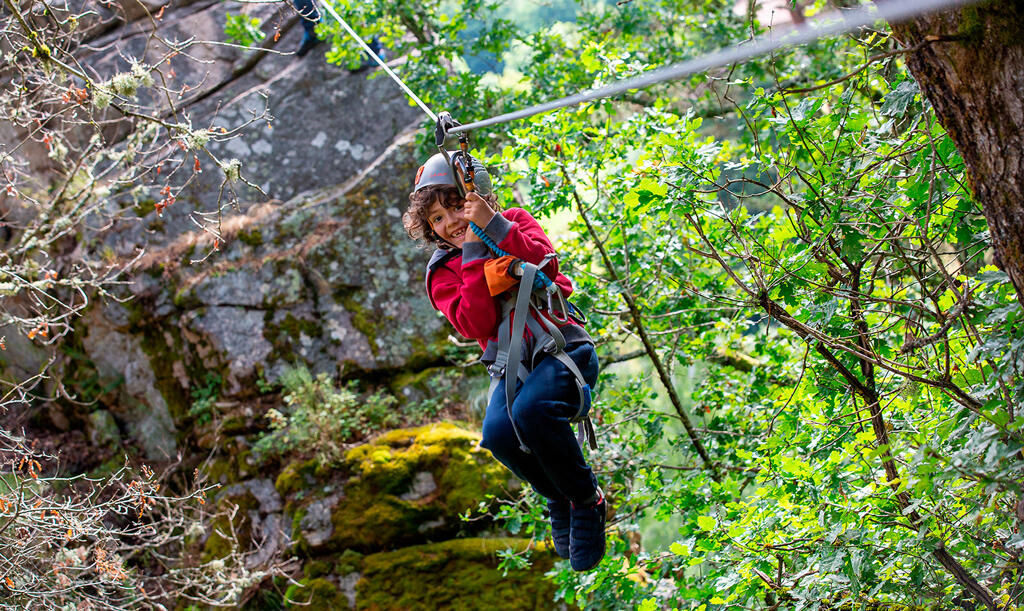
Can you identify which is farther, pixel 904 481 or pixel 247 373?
pixel 247 373

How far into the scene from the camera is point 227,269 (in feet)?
23.1

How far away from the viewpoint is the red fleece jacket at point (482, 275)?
2592 mm

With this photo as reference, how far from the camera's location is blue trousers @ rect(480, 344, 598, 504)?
2.58m

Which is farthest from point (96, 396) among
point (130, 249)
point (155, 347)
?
point (130, 249)

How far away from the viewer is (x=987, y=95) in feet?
5.13

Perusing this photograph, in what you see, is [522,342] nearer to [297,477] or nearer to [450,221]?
[450,221]

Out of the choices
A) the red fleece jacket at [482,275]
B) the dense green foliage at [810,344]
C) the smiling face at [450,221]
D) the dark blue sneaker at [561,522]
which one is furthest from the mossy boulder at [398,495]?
the smiling face at [450,221]

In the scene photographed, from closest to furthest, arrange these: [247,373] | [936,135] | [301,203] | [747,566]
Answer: [936,135], [747,566], [247,373], [301,203]

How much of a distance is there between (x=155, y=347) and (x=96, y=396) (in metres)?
0.85

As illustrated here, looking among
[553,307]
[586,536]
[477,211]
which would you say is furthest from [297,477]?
[477,211]

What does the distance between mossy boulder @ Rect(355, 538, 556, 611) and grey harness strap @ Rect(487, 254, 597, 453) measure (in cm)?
282

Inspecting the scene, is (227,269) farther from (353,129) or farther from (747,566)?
(747,566)

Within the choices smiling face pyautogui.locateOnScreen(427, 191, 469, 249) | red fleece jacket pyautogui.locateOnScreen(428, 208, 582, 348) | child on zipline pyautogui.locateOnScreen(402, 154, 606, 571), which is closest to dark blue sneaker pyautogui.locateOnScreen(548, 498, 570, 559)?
child on zipline pyautogui.locateOnScreen(402, 154, 606, 571)

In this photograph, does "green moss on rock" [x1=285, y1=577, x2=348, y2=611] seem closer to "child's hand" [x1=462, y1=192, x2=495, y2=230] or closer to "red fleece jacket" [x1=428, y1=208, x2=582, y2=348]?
"red fleece jacket" [x1=428, y1=208, x2=582, y2=348]
